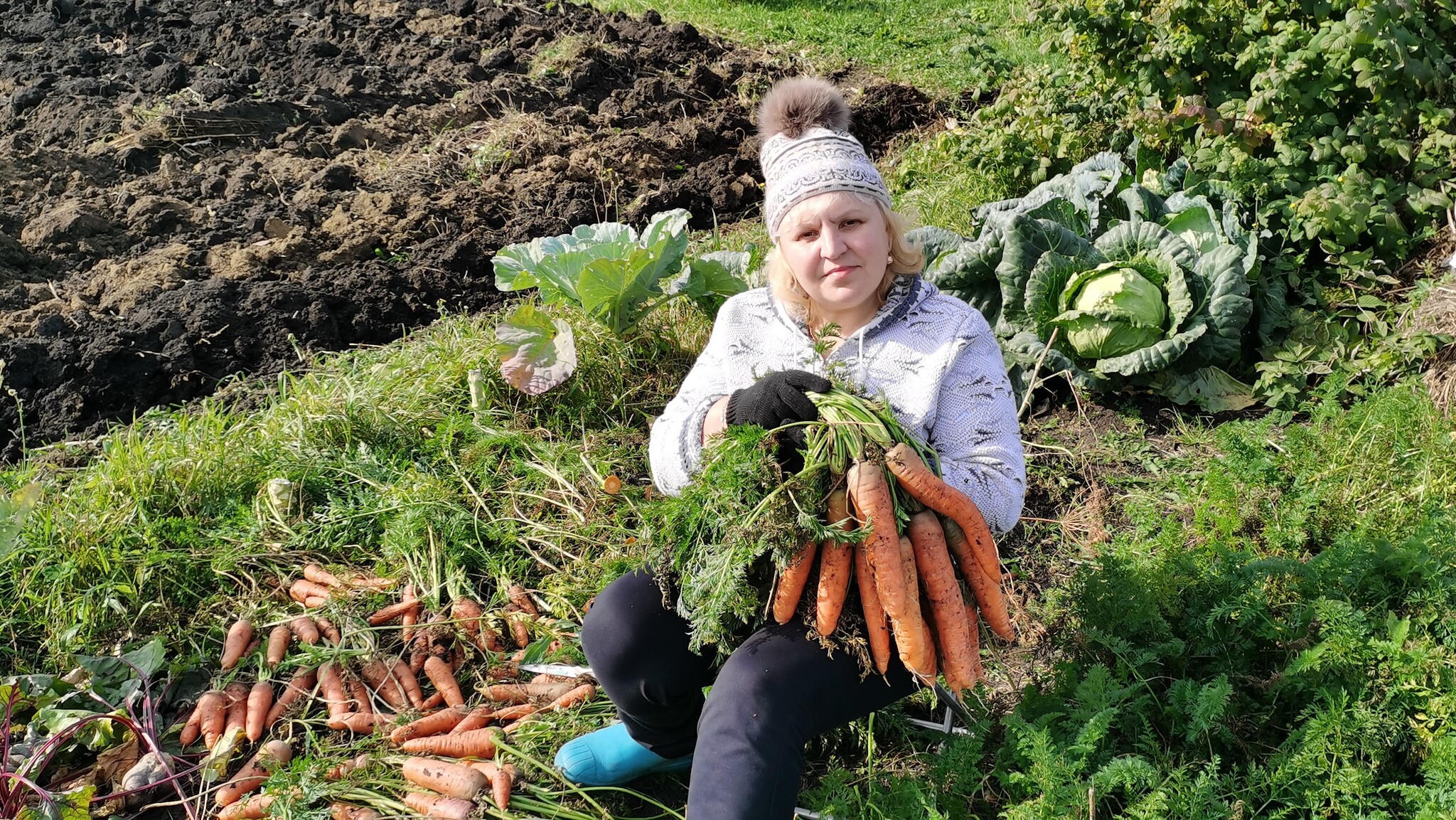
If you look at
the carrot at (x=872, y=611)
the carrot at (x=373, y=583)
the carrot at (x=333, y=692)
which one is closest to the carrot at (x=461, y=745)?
the carrot at (x=333, y=692)

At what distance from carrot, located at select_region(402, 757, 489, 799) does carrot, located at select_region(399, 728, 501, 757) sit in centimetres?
6

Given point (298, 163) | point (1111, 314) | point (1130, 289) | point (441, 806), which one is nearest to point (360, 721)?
point (441, 806)

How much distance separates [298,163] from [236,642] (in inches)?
133

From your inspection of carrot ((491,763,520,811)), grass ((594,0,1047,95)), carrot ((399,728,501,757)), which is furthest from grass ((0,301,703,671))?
grass ((594,0,1047,95))

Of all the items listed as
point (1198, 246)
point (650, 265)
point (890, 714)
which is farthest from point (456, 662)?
point (1198, 246)

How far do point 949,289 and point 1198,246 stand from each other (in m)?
0.93

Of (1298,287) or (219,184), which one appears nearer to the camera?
(1298,287)

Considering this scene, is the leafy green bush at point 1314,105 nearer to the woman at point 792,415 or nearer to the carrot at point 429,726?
the woman at point 792,415

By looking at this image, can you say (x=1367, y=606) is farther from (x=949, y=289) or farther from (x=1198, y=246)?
(x=949, y=289)

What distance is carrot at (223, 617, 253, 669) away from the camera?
113 inches

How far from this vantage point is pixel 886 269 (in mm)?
2324

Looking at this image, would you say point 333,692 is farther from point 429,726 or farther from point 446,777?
point 446,777

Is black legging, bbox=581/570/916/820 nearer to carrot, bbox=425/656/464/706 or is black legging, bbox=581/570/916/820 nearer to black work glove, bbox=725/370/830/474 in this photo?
black work glove, bbox=725/370/830/474

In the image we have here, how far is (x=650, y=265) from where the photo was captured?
3.73m
